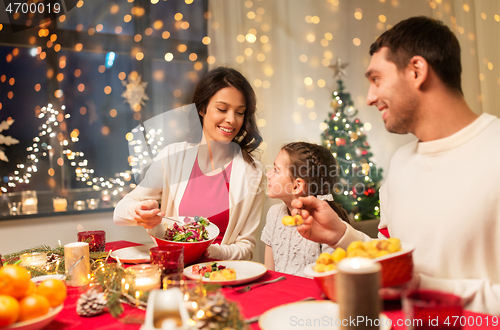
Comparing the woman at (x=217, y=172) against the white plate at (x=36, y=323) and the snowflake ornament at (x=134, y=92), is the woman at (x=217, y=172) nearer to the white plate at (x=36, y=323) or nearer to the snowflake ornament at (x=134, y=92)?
the white plate at (x=36, y=323)

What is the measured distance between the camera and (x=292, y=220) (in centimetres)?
116

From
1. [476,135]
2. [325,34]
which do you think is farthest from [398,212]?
[325,34]

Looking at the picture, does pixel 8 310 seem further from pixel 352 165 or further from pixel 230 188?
pixel 352 165

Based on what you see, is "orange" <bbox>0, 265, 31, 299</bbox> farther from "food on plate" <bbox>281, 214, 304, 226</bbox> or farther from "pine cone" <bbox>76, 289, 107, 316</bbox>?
"food on plate" <bbox>281, 214, 304, 226</bbox>

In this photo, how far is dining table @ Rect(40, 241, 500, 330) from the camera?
2.84 feet

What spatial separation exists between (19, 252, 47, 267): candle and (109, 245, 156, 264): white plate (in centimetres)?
25

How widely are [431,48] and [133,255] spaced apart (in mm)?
1368

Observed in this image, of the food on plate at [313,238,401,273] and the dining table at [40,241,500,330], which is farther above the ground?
the food on plate at [313,238,401,273]

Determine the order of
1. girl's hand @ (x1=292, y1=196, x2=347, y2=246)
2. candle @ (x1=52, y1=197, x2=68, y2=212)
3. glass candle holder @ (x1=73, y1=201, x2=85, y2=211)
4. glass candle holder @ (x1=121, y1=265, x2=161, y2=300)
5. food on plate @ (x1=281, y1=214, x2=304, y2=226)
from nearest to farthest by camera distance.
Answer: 1. glass candle holder @ (x1=121, y1=265, x2=161, y2=300)
2. food on plate @ (x1=281, y1=214, x2=304, y2=226)
3. girl's hand @ (x1=292, y1=196, x2=347, y2=246)
4. candle @ (x1=52, y1=197, x2=68, y2=212)
5. glass candle holder @ (x1=73, y1=201, x2=85, y2=211)

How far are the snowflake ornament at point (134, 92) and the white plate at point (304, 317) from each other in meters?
3.04

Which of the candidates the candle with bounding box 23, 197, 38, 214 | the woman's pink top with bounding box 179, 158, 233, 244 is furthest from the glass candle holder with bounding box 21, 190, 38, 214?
the woman's pink top with bounding box 179, 158, 233, 244

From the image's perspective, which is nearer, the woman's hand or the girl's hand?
the girl's hand

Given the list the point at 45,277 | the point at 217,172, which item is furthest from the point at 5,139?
the point at 45,277

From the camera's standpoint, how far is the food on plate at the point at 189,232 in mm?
1456
